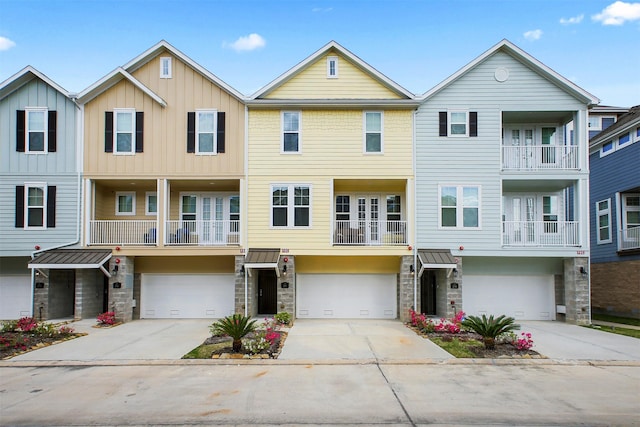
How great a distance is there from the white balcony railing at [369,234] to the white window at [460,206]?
1.69m

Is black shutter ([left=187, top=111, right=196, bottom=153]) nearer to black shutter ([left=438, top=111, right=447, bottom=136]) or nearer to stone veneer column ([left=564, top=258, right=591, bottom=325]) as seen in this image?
black shutter ([left=438, top=111, right=447, bottom=136])

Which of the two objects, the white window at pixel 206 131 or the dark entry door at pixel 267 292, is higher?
the white window at pixel 206 131

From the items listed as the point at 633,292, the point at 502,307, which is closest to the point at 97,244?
the point at 502,307

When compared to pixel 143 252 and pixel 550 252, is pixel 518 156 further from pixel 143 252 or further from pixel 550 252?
pixel 143 252

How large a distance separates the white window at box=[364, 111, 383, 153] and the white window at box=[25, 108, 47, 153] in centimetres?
1275

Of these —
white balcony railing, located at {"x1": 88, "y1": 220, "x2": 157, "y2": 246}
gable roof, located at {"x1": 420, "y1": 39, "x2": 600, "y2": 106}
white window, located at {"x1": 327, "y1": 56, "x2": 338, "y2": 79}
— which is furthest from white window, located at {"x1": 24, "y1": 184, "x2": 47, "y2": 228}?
gable roof, located at {"x1": 420, "y1": 39, "x2": 600, "y2": 106}

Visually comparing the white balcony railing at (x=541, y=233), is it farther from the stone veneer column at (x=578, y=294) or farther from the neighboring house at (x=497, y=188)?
the stone veneer column at (x=578, y=294)

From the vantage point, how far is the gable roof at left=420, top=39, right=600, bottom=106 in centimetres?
1797

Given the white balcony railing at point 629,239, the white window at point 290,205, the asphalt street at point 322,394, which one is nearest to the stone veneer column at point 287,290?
the white window at point 290,205

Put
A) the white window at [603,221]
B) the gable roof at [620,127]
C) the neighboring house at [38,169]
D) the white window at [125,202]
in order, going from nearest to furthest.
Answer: the neighboring house at [38,169] → the white window at [125,202] → the gable roof at [620,127] → the white window at [603,221]

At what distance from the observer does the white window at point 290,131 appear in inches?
722

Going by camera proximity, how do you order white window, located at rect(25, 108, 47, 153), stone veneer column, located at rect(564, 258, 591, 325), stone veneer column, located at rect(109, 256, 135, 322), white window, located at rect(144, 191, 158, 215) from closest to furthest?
stone veneer column, located at rect(109, 256, 135, 322) < stone veneer column, located at rect(564, 258, 591, 325) < white window, located at rect(25, 108, 47, 153) < white window, located at rect(144, 191, 158, 215)

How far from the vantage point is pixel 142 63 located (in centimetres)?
1838

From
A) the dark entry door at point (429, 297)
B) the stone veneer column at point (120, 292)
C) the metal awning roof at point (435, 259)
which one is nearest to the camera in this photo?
the metal awning roof at point (435, 259)
